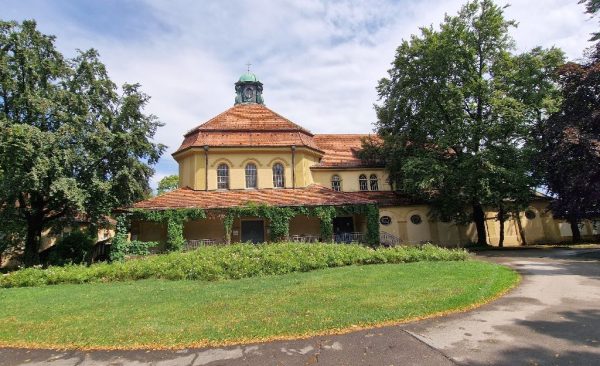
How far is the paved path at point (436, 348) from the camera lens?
5.80 meters

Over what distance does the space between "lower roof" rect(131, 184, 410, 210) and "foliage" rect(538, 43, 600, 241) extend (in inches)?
444

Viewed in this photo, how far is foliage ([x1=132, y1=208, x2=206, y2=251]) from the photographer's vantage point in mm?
22359

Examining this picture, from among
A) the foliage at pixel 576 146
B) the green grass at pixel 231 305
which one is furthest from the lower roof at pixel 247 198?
the foliage at pixel 576 146

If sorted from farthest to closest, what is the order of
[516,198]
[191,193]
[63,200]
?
[191,193] < [516,198] < [63,200]

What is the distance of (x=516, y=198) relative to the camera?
2436cm

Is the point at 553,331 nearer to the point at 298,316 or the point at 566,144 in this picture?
the point at 298,316

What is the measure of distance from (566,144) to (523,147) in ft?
16.4

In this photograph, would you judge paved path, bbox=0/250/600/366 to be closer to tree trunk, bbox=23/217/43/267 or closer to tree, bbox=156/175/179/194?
tree trunk, bbox=23/217/43/267

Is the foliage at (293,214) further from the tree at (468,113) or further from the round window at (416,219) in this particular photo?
the round window at (416,219)

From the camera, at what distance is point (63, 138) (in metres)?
20.2

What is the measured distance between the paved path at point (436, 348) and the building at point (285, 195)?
1628 cm

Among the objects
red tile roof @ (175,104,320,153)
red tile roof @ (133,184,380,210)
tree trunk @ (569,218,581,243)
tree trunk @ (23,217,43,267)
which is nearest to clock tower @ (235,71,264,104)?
red tile roof @ (175,104,320,153)

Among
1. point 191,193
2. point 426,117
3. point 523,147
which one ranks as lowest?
point 191,193

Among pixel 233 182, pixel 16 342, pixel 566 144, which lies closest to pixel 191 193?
pixel 233 182
